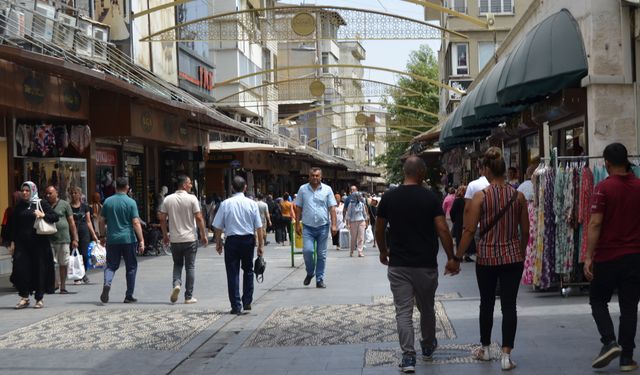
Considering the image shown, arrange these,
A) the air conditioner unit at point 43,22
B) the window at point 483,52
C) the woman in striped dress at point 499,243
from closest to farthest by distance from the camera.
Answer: the woman in striped dress at point 499,243, the air conditioner unit at point 43,22, the window at point 483,52

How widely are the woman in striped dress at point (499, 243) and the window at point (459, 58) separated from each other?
47.6m

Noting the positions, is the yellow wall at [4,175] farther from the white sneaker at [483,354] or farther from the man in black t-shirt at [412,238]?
the white sneaker at [483,354]

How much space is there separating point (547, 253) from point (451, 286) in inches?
108

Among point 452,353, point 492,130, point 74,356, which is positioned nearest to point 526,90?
point 452,353

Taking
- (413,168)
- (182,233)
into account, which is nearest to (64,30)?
(182,233)

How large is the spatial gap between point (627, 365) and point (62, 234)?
1005 centimetres

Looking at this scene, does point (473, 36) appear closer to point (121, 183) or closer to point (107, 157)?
point (107, 157)

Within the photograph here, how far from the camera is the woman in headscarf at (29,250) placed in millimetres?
14289

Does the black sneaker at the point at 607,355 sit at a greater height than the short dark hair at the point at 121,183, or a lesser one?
lesser

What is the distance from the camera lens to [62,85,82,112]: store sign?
20234 millimetres

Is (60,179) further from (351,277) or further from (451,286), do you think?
(451,286)

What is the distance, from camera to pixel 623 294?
8227 mm

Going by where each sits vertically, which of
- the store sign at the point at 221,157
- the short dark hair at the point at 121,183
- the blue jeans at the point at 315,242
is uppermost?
the store sign at the point at 221,157

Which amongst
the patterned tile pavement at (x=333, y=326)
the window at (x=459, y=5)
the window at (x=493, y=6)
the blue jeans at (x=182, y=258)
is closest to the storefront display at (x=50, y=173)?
the blue jeans at (x=182, y=258)
